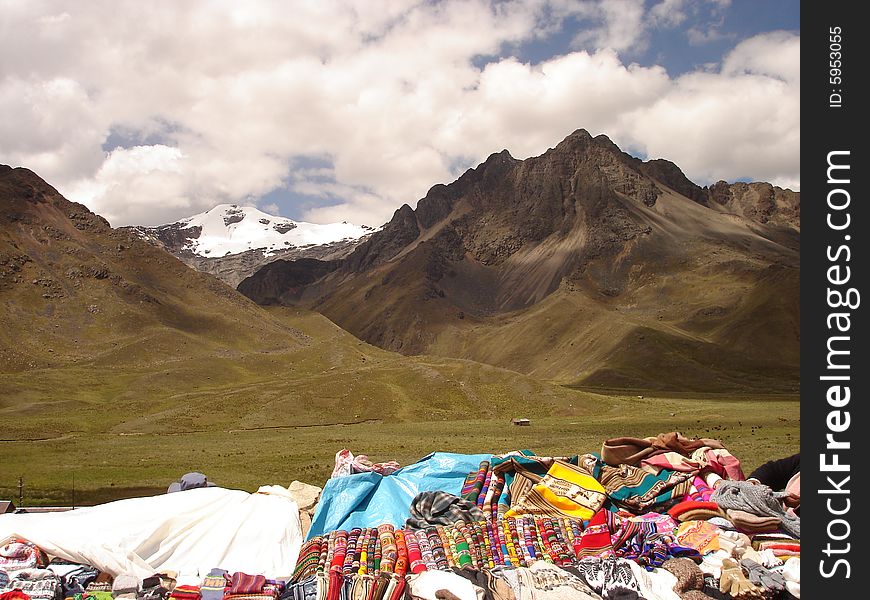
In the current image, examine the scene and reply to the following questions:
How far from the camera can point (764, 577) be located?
7.96m

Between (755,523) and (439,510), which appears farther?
(439,510)

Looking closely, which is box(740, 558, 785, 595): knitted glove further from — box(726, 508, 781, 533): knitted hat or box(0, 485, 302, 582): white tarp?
box(0, 485, 302, 582): white tarp

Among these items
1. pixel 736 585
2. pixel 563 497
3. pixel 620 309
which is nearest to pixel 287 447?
pixel 563 497

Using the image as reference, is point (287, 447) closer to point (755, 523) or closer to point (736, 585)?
point (755, 523)

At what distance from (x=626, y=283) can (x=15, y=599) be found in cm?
15971

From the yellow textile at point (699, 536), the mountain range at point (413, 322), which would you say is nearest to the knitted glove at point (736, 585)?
the yellow textile at point (699, 536)

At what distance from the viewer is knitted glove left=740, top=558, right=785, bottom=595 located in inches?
304

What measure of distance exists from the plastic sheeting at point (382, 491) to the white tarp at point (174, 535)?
65 centimetres

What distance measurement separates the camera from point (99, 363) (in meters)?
81.2

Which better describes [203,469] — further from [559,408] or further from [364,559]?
[559,408]

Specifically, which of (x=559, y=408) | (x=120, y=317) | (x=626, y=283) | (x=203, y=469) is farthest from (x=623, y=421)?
(x=626, y=283)

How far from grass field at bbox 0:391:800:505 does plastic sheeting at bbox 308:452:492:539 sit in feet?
31.8

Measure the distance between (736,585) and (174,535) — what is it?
7.75m

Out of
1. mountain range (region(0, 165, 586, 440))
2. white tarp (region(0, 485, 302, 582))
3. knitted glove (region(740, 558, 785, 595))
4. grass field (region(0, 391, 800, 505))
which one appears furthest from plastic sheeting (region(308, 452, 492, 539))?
mountain range (region(0, 165, 586, 440))
